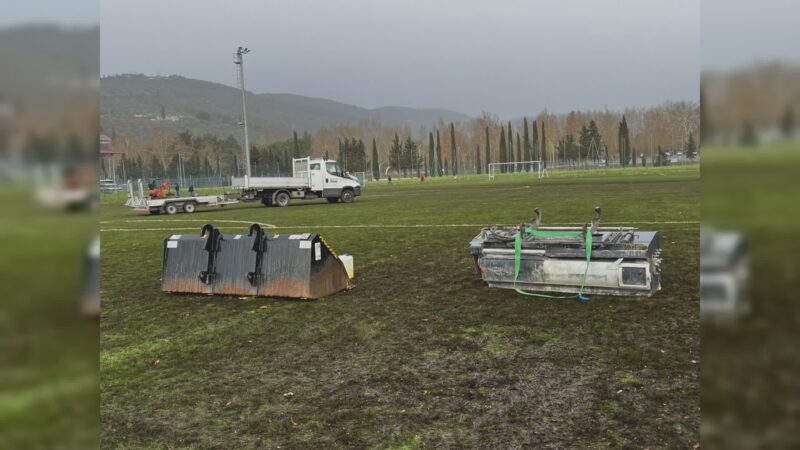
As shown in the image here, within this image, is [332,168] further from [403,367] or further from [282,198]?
[403,367]

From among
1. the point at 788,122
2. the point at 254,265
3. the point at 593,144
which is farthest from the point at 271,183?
the point at 593,144

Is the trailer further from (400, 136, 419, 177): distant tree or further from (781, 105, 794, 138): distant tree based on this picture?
(400, 136, 419, 177): distant tree

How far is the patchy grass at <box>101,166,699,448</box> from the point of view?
3.91 metres

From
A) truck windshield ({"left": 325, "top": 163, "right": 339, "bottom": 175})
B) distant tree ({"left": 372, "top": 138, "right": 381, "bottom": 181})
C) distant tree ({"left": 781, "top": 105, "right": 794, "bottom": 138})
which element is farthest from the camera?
distant tree ({"left": 372, "top": 138, "right": 381, "bottom": 181})

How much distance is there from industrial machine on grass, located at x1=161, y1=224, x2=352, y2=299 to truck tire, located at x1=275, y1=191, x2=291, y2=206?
2351 centimetres

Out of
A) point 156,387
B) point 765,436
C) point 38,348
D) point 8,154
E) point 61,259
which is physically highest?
point 8,154

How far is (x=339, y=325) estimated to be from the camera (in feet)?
21.7

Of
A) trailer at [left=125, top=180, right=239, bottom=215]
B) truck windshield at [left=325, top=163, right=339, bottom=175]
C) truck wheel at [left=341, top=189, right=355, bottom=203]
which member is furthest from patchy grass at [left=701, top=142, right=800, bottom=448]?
truck windshield at [left=325, top=163, right=339, bottom=175]

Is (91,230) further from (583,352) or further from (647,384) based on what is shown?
(583,352)

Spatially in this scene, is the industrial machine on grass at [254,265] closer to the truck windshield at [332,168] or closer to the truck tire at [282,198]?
the truck tire at [282,198]

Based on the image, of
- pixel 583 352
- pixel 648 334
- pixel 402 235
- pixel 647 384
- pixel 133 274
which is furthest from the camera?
pixel 402 235

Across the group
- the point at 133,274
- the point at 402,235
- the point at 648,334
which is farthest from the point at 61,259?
the point at 402,235

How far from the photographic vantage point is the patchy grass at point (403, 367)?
391cm

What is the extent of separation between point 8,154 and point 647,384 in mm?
4703
